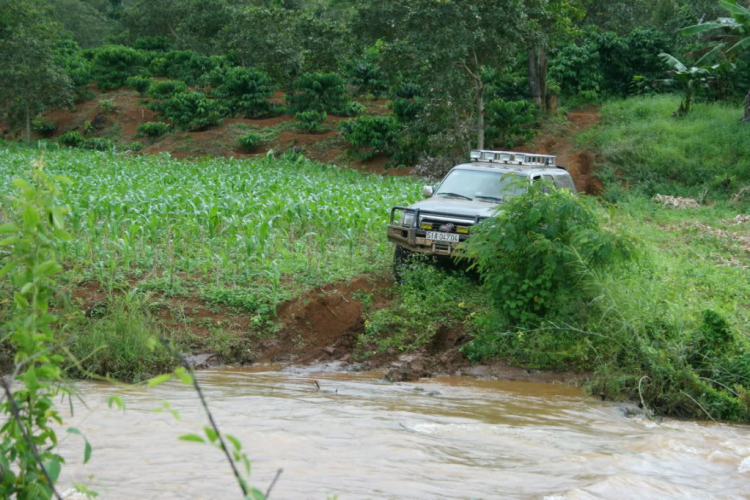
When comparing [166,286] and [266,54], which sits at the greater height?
[266,54]

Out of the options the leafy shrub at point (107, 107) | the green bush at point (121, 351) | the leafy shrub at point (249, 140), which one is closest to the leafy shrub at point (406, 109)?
the leafy shrub at point (249, 140)

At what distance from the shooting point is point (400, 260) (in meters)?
12.1

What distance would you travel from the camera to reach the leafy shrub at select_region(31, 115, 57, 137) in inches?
1508

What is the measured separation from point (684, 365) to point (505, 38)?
18784mm

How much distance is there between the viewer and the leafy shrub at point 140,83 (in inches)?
1587

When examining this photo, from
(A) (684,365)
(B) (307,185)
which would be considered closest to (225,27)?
(B) (307,185)

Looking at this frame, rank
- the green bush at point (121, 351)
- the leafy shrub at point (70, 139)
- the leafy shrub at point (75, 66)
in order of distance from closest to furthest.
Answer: the green bush at point (121, 351)
the leafy shrub at point (70, 139)
the leafy shrub at point (75, 66)

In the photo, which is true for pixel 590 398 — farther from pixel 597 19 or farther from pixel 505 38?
pixel 597 19

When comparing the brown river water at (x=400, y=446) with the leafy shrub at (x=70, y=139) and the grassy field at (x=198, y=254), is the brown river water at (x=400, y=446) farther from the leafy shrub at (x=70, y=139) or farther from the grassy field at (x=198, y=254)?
the leafy shrub at (x=70, y=139)

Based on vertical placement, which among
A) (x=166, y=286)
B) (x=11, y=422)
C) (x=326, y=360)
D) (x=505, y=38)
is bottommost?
(x=326, y=360)

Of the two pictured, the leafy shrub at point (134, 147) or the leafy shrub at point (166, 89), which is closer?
the leafy shrub at point (134, 147)

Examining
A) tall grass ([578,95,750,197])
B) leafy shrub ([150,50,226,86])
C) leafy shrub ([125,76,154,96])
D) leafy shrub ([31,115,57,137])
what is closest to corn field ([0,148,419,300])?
tall grass ([578,95,750,197])

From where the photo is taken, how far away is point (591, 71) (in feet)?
110

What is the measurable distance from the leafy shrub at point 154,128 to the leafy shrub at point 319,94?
19.1 ft
